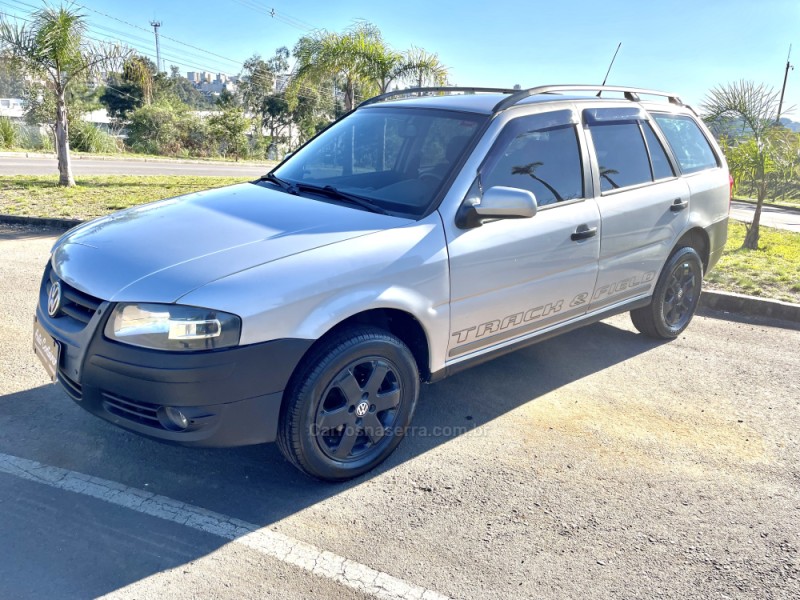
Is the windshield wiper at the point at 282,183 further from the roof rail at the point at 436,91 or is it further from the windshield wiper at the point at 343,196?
the roof rail at the point at 436,91

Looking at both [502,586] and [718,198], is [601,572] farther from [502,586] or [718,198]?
[718,198]

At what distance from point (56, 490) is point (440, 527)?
1.80m

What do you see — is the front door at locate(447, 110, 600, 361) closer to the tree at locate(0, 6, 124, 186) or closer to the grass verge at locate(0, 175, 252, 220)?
the grass verge at locate(0, 175, 252, 220)

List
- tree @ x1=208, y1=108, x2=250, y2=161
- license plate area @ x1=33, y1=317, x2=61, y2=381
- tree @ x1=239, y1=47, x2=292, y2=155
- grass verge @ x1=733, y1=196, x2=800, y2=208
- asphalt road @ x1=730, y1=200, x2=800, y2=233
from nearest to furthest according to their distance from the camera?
1. license plate area @ x1=33, y1=317, x2=61, y2=381
2. asphalt road @ x1=730, y1=200, x2=800, y2=233
3. tree @ x1=208, y1=108, x2=250, y2=161
4. grass verge @ x1=733, y1=196, x2=800, y2=208
5. tree @ x1=239, y1=47, x2=292, y2=155

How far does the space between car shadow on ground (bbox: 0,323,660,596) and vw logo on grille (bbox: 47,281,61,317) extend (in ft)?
2.53

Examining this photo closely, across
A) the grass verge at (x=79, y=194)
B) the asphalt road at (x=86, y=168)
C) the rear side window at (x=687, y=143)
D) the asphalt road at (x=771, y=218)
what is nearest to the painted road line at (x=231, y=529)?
the rear side window at (x=687, y=143)

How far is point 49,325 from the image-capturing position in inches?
126

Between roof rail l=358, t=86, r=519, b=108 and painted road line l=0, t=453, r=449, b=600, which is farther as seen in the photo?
roof rail l=358, t=86, r=519, b=108

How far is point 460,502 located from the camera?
10.6 feet

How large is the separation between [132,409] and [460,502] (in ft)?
5.16

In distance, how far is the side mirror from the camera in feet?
11.3

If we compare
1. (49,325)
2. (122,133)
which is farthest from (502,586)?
(122,133)

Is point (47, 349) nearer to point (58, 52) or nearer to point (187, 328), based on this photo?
point (187, 328)

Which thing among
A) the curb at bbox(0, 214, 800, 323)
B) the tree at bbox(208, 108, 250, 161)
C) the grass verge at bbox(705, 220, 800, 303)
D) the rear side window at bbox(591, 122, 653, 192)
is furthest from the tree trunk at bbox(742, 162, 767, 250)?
the tree at bbox(208, 108, 250, 161)
